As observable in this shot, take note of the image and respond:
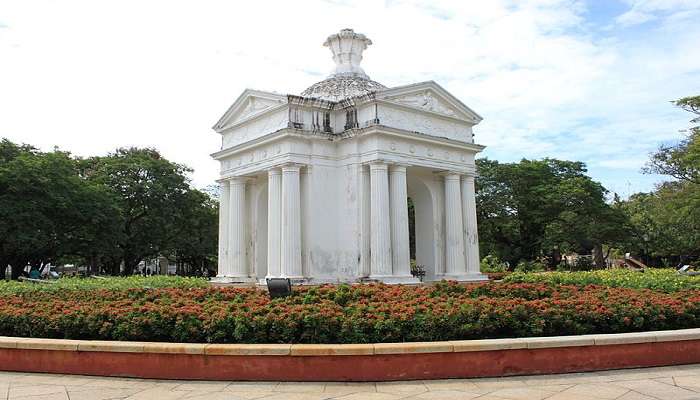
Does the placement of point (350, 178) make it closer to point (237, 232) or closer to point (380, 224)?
point (380, 224)

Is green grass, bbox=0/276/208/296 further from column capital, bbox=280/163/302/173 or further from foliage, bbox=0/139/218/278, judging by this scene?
foliage, bbox=0/139/218/278

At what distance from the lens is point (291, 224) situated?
20781mm

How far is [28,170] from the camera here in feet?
103

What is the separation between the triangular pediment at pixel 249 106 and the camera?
22.2m

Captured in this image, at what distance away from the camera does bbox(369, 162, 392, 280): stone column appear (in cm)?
2041

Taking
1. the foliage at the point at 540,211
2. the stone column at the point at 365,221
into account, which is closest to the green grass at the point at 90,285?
the stone column at the point at 365,221

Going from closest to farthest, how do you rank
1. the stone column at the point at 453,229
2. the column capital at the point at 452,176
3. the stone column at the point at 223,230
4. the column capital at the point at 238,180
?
the stone column at the point at 453,229
the column capital at the point at 452,176
the column capital at the point at 238,180
the stone column at the point at 223,230

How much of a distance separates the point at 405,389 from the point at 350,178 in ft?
49.0

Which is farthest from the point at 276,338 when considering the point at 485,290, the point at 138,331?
the point at 485,290

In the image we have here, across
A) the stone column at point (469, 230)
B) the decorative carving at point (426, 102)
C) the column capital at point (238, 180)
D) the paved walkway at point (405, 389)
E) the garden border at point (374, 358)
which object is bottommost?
the paved walkway at point (405, 389)

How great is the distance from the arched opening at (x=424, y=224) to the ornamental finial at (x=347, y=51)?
5.34 meters

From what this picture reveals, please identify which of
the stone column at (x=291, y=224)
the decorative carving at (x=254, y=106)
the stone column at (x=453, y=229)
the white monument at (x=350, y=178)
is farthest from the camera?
the stone column at (x=453, y=229)

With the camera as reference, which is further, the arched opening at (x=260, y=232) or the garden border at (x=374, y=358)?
the arched opening at (x=260, y=232)

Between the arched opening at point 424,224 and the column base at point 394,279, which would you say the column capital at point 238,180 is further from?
the column base at point 394,279
